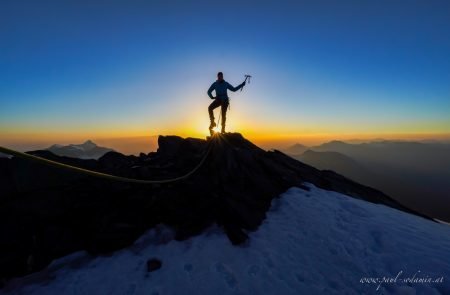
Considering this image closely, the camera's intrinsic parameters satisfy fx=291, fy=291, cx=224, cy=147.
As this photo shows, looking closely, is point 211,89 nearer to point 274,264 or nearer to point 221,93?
point 221,93

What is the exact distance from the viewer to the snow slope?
27.6 feet

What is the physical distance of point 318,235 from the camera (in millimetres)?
10859

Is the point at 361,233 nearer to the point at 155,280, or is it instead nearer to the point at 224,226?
the point at 224,226

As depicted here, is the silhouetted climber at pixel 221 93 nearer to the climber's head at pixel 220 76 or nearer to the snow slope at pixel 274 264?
the climber's head at pixel 220 76

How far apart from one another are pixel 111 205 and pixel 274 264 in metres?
6.96

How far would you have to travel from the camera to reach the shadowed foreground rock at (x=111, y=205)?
10.3m

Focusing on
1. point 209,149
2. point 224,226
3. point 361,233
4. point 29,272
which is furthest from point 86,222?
point 361,233

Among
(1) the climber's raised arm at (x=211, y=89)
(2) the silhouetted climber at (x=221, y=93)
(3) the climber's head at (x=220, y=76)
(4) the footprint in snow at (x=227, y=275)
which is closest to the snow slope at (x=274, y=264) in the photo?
(4) the footprint in snow at (x=227, y=275)

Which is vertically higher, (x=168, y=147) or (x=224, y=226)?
(x=168, y=147)

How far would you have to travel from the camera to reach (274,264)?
9.29m

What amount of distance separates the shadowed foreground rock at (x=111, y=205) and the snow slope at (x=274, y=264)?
549mm

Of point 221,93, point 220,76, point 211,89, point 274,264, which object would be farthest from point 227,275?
point 220,76

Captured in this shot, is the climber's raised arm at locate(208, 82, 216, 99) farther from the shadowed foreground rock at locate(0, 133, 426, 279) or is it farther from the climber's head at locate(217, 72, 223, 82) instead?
the shadowed foreground rock at locate(0, 133, 426, 279)

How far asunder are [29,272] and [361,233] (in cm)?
1166
